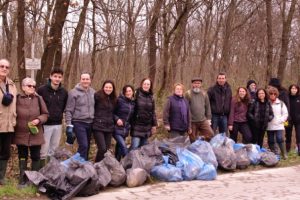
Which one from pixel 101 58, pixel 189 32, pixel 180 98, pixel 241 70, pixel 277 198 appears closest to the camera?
pixel 277 198

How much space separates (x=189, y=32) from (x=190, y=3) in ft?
Result: 28.3

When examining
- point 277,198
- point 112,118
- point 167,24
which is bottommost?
point 277,198

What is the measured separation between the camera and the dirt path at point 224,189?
6719 millimetres

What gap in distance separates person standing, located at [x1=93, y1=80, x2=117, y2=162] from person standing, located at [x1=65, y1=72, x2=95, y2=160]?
0.11 meters

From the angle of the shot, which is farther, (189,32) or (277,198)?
(189,32)

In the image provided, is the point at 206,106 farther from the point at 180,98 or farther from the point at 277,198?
the point at 277,198

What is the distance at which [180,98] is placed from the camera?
28.8ft

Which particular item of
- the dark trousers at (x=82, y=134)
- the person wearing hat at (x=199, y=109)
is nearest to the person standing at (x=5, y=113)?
the dark trousers at (x=82, y=134)

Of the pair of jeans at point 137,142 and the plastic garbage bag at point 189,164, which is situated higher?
the pair of jeans at point 137,142

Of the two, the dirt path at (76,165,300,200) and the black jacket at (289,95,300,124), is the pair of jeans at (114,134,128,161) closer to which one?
the dirt path at (76,165,300,200)

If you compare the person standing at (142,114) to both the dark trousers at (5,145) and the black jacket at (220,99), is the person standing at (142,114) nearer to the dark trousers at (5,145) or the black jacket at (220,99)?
the black jacket at (220,99)

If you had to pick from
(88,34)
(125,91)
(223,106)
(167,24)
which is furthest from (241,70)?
(125,91)

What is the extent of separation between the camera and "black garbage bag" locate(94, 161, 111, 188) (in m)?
6.82

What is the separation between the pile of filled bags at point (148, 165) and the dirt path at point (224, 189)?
0.55ft
